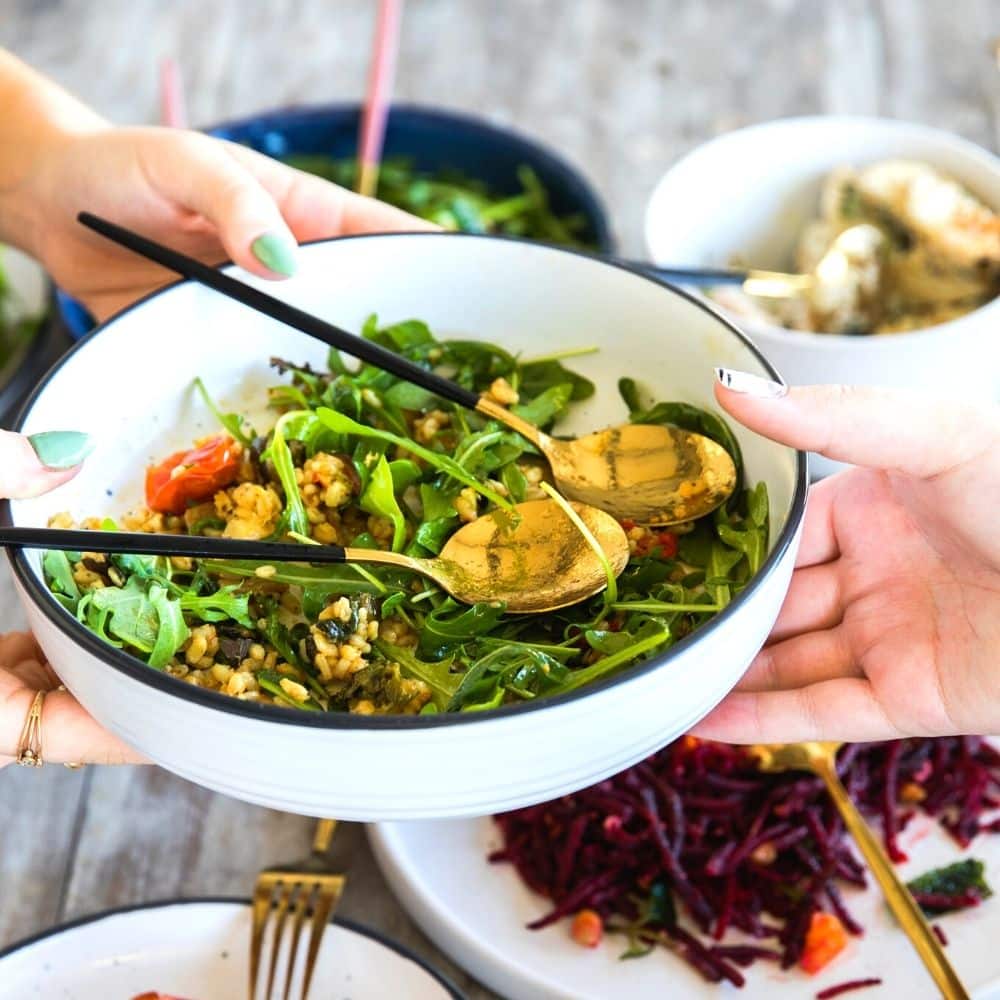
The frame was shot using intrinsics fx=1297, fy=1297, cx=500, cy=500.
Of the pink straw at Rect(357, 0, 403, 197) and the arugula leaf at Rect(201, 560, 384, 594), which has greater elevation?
the arugula leaf at Rect(201, 560, 384, 594)

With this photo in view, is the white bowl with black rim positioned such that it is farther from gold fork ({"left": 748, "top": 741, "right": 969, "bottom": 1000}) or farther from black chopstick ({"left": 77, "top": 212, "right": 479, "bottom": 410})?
gold fork ({"left": 748, "top": 741, "right": 969, "bottom": 1000})

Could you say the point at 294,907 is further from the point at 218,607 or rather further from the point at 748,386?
the point at 748,386

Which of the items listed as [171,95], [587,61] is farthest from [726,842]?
[587,61]

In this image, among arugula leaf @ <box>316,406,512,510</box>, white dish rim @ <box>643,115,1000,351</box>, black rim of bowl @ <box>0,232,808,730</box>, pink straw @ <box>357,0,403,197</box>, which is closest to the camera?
black rim of bowl @ <box>0,232,808,730</box>

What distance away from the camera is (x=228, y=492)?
1.34 meters

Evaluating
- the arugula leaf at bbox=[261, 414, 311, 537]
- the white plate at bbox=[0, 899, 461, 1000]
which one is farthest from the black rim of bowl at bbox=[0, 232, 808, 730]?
the white plate at bbox=[0, 899, 461, 1000]

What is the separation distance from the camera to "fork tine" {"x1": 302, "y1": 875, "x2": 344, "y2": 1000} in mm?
1342

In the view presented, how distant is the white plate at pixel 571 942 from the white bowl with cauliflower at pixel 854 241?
26.0 inches

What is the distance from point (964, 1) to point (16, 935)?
9.44ft

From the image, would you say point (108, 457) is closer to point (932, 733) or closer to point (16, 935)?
point (16, 935)

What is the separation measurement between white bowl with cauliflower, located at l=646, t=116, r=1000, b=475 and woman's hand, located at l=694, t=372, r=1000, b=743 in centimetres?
42

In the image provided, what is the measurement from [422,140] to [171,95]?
545 millimetres

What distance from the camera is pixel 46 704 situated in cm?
125

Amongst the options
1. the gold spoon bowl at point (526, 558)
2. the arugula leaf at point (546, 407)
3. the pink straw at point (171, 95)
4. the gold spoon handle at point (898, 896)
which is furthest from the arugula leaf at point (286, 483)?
the pink straw at point (171, 95)
